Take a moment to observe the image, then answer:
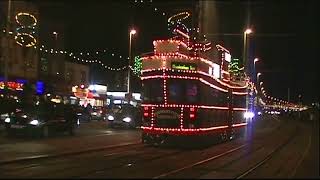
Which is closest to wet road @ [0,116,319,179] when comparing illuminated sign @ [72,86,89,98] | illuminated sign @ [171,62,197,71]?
illuminated sign @ [171,62,197,71]

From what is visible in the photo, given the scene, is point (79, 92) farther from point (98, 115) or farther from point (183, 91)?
point (183, 91)

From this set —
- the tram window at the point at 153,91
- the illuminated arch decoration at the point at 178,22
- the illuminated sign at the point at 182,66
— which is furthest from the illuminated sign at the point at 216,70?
the tram window at the point at 153,91

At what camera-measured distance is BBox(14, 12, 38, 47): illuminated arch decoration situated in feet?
145

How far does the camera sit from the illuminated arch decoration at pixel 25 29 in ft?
145

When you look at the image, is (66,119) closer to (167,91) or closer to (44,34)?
(167,91)

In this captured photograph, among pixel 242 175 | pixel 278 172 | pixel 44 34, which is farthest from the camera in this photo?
pixel 44 34

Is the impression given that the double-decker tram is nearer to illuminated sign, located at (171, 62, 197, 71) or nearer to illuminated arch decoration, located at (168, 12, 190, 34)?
illuminated sign, located at (171, 62, 197, 71)

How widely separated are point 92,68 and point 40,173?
74.2 m

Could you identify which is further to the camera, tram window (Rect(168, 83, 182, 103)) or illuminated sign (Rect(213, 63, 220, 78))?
illuminated sign (Rect(213, 63, 220, 78))

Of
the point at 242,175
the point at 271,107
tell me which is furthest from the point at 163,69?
the point at 271,107

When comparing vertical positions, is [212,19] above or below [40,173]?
above

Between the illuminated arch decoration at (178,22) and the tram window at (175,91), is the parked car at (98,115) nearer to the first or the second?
the illuminated arch decoration at (178,22)

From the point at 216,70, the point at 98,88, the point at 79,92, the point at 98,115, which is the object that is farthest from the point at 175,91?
the point at 98,88

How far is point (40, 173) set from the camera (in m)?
16.5
